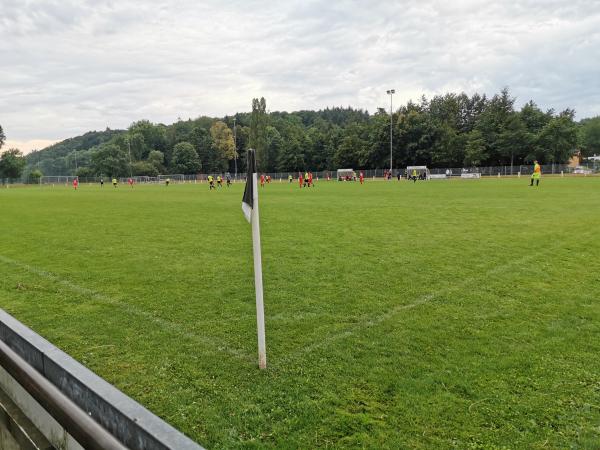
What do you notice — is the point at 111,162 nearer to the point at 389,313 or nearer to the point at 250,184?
the point at 389,313

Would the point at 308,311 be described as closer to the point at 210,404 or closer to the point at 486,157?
the point at 210,404

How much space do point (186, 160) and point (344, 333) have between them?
118 meters

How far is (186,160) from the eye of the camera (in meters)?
118

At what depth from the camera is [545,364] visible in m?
4.29

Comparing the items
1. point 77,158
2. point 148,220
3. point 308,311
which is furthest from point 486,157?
point 77,158

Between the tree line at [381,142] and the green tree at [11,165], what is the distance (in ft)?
52.1

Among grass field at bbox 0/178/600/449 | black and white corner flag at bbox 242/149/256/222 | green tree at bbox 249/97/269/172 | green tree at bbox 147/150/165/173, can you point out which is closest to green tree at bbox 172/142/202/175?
green tree at bbox 147/150/165/173

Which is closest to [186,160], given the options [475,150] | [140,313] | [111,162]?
[111,162]

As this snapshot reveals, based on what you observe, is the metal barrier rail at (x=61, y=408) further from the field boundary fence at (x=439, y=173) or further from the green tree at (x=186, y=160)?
the green tree at (x=186, y=160)

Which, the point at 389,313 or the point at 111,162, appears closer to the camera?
the point at 389,313

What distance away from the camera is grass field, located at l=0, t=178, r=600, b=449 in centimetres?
338

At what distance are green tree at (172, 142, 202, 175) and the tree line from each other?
27 cm

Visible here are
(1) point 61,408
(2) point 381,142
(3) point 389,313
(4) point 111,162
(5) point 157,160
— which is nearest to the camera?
(1) point 61,408

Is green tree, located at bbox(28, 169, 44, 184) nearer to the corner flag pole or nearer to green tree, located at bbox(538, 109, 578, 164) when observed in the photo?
green tree, located at bbox(538, 109, 578, 164)
